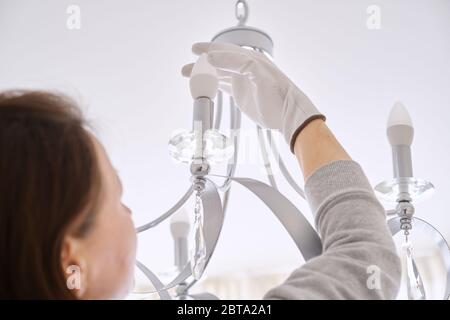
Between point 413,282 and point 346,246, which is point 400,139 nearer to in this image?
point 413,282

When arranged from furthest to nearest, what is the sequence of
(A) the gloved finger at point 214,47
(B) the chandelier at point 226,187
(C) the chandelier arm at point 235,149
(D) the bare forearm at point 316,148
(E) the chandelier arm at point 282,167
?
1. (E) the chandelier arm at point 282,167
2. (C) the chandelier arm at point 235,149
3. (A) the gloved finger at point 214,47
4. (B) the chandelier at point 226,187
5. (D) the bare forearm at point 316,148

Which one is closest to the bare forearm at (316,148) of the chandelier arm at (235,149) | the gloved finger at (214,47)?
the gloved finger at (214,47)

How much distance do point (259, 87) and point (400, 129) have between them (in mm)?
261

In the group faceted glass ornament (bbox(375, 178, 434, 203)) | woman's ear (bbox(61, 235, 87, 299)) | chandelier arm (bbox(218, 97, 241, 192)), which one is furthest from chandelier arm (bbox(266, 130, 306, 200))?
woman's ear (bbox(61, 235, 87, 299))

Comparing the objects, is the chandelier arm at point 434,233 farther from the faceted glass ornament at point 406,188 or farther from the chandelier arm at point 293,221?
the chandelier arm at point 293,221

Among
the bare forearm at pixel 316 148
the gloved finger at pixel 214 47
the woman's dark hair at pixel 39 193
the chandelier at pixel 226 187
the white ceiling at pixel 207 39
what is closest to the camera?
the woman's dark hair at pixel 39 193

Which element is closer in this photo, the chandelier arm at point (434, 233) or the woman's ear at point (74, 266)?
the woman's ear at point (74, 266)

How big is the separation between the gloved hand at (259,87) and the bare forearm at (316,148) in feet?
0.09

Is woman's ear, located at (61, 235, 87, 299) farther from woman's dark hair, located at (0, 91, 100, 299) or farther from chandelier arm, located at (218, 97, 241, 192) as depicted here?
chandelier arm, located at (218, 97, 241, 192)

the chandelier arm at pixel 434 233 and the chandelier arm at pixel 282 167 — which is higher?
the chandelier arm at pixel 282 167

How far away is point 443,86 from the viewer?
2.12 metres

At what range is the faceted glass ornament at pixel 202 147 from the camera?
0.83 metres

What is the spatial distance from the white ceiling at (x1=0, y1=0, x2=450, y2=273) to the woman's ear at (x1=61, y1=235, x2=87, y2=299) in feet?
3.50
